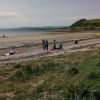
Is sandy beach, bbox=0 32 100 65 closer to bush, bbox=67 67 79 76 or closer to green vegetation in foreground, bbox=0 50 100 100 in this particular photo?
green vegetation in foreground, bbox=0 50 100 100

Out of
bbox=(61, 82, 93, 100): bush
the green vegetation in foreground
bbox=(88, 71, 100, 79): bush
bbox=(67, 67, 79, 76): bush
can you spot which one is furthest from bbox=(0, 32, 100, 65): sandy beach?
bbox=(61, 82, 93, 100): bush

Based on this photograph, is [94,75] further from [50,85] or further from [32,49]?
[32,49]

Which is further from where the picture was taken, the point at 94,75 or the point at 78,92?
the point at 94,75

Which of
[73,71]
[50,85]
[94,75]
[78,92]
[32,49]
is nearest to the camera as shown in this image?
[78,92]

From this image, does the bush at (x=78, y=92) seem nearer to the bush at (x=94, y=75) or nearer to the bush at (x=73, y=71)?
the bush at (x=94, y=75)

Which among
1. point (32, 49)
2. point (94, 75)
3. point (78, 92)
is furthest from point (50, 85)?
point (32, 49)

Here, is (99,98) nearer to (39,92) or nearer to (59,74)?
(39,92)

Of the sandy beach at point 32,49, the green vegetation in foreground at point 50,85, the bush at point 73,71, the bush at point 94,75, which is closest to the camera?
the green vegetation in foreground at point 50,85

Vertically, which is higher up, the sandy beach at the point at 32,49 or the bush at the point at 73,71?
the bush at the point at 73,71

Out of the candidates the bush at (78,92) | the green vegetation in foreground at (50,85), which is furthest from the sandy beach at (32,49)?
the bush at (78,92)

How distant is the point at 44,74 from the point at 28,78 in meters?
1.27

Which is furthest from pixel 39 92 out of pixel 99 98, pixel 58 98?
pixel 99 98

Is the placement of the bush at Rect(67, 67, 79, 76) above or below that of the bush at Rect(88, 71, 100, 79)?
below

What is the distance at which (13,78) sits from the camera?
17328 millimetres
